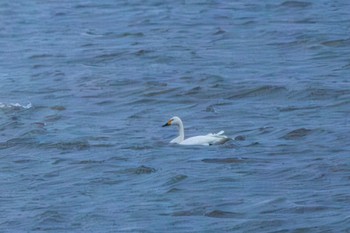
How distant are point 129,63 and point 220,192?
10560mm

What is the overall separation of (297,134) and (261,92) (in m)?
3.35

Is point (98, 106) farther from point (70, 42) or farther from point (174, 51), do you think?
point (70, 42)

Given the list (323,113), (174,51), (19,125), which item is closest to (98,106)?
(19,125)

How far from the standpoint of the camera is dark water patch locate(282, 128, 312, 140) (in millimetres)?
18547

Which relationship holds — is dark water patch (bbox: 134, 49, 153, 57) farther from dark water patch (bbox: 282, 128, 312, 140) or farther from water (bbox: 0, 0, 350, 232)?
dark water patch (bbox: 282, 128, 312, 140)

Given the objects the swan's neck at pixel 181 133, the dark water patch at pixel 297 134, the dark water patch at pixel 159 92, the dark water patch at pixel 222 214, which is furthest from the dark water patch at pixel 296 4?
the dark water patch at pixel 222 214

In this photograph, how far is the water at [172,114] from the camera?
1471 centimetres

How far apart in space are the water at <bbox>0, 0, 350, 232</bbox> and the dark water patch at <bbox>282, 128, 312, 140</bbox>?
2cm

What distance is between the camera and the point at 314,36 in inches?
1070

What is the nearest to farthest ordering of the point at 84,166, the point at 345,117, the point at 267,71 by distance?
the point at 84,166 → the point at 345,117 → the point at 267,71

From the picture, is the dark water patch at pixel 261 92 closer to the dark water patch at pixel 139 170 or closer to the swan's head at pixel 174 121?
the swan's head at pixel 174 121

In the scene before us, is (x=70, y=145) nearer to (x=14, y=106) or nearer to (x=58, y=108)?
(x=58, y=108)

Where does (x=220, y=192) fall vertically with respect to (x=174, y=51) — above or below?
above

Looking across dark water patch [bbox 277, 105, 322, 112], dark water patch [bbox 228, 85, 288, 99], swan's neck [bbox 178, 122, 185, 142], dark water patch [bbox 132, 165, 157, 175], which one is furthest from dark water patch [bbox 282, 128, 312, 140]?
dark water patch [bbox 228, 85, 288, 99]
